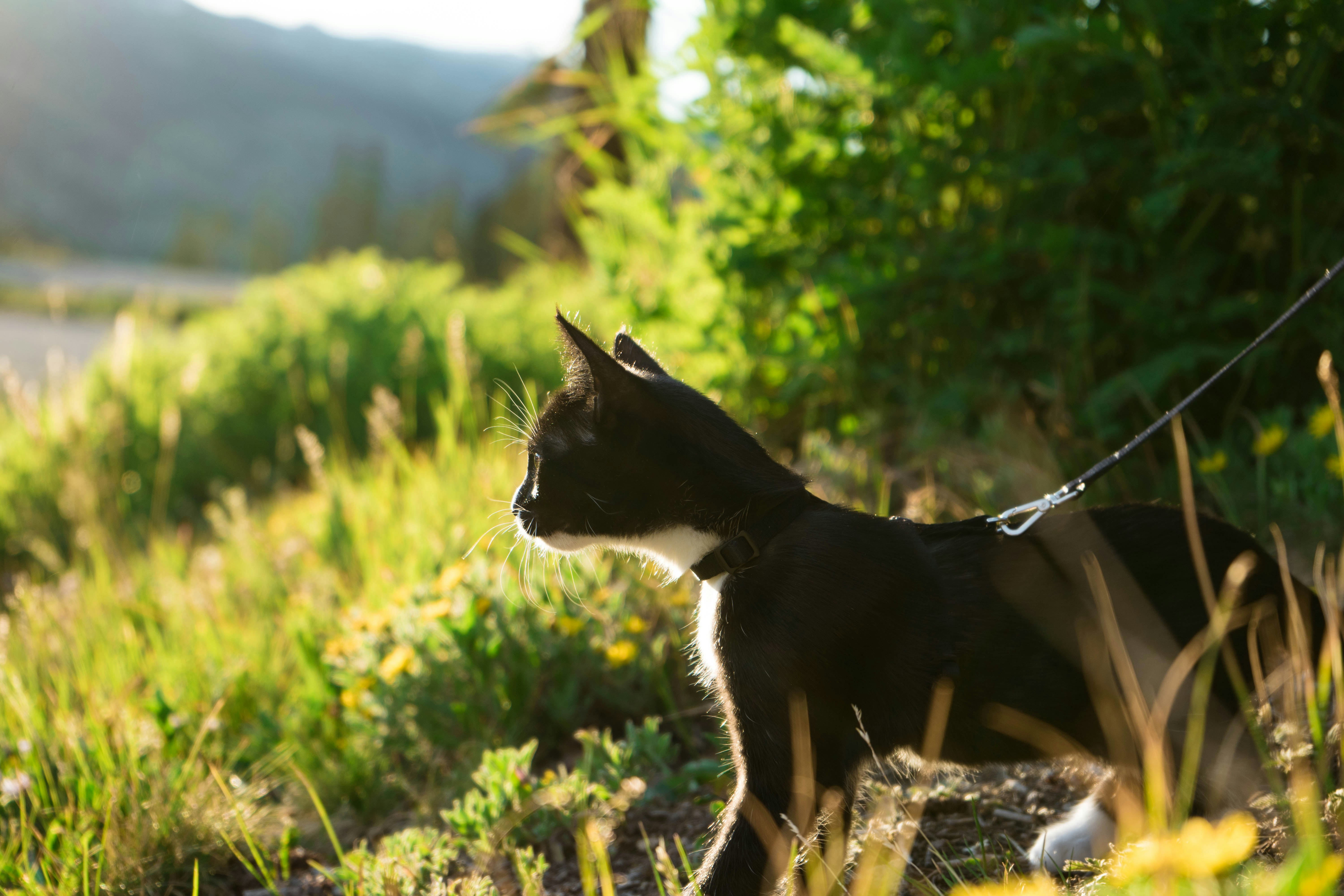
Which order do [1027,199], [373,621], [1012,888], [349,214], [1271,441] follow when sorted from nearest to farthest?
1. [1012,888]
2. [1271,441]
3. [373,621]
4. [1027,199]
5. [349,214]

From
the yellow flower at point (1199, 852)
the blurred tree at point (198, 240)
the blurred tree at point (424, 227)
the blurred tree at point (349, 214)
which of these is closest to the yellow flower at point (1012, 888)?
the yellow flower at point (1199, 852)

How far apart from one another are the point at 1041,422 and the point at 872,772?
1873 mm

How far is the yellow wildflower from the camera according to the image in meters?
2.62

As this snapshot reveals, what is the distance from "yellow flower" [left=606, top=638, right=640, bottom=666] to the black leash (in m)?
1.14

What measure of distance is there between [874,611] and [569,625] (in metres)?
1.29

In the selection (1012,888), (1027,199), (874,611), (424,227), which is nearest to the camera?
(1012,888)

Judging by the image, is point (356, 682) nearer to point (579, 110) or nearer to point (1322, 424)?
point (1322, 424)

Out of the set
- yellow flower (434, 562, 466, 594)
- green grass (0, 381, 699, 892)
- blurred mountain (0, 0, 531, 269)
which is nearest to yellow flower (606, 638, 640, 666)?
green grass (0, 381, 699, 892)

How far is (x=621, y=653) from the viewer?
2566 mm

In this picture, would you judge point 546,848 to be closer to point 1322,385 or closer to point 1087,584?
point 1087,584

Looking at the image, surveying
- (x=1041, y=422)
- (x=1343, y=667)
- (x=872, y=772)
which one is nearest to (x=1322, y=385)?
(x=1041, y=422)

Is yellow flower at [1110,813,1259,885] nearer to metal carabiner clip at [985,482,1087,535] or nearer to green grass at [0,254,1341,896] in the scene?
green grass at [0,254,1341,896]

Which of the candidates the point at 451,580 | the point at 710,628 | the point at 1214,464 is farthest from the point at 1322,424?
the point at 451,580

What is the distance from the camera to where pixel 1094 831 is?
182 centimetres
